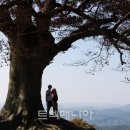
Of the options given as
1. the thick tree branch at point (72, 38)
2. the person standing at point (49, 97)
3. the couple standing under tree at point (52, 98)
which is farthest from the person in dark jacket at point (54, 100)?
the thick tree branch at point (72, 38)

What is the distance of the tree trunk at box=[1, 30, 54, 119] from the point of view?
2362 cm

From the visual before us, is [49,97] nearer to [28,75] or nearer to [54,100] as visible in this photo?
[54,100]

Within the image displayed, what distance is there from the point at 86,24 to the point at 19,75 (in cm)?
455

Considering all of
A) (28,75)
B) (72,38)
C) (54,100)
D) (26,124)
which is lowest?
(26,124)

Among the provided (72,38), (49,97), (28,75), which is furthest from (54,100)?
(72,38)

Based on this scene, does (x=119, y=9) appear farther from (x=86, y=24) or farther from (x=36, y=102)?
(x=36, y=102)

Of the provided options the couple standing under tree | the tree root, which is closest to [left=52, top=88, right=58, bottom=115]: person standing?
the couple standing under tree

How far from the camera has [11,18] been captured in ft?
73.3

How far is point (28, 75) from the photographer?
23906 millimetres

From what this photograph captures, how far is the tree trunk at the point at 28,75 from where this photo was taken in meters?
23.6

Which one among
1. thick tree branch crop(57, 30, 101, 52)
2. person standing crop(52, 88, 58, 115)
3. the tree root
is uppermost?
thick tree branch crop(57, 30, 101, 52)

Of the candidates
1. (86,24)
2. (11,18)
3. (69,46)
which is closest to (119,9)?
(86,24)

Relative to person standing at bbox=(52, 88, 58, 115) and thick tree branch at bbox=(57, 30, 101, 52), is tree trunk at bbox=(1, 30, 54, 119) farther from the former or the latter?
person standing at bbox=(52, 88, 58, 115)

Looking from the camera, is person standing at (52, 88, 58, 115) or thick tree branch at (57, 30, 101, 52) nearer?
thick tree branch at (57, 30, 101, 52)
